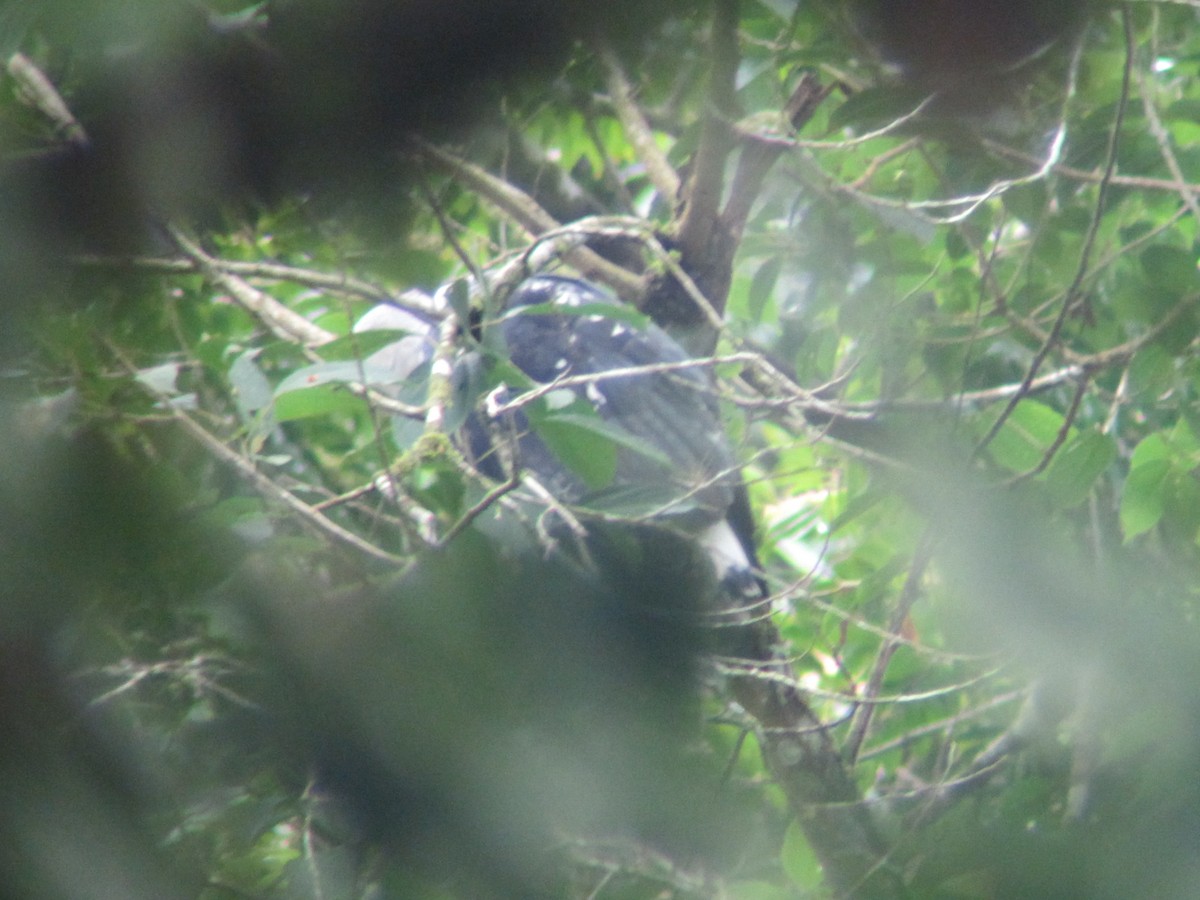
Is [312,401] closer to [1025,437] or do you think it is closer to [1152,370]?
[1025,437]

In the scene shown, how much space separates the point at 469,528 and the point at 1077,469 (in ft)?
2.17

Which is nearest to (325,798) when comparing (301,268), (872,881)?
(872,881)

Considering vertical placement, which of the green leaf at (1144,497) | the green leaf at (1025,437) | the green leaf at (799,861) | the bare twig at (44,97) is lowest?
the green leaf at (1144,497)

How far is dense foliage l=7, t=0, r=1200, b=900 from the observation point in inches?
14.6

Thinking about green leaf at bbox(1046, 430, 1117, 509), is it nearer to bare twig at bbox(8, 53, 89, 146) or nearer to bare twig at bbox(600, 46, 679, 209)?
bare twig at bbox(600, 46, 679, 209)

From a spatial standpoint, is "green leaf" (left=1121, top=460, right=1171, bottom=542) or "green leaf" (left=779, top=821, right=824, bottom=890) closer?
"green leaf" (left=779, top=821, right=824, bottom=890)

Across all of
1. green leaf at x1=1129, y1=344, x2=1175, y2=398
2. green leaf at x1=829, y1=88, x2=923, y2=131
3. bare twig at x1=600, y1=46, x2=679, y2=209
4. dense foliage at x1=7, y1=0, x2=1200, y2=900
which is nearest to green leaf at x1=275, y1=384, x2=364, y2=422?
dense foliage at x1=7, y1=0, x2=1200, y2=900

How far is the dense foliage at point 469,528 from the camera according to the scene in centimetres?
37

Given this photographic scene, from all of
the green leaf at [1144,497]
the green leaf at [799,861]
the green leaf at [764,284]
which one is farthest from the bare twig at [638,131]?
the green leaf at [1144,497]

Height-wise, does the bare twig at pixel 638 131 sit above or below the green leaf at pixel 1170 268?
above

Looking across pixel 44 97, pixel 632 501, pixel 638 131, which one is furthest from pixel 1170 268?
pixel 44 97

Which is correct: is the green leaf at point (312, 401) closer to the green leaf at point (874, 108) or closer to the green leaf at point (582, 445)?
the green leaf at point (582, 445)

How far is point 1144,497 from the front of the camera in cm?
96

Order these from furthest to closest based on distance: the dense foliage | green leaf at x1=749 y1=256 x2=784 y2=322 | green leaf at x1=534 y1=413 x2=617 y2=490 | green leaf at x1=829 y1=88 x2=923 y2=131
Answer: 1. green leaf at x1=749 y1=256 x2=784 y2=322
2. green leaf at x1=534 y1=413 x2=617 y2=490
3. green leaf at x1=829 y1=88 x2=923 y2=131
4. the dense foliage
